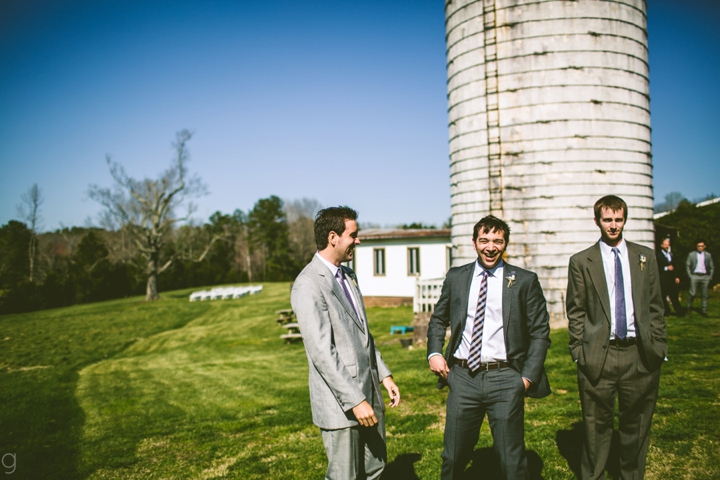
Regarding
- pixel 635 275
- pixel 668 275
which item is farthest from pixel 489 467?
pixel 668 275

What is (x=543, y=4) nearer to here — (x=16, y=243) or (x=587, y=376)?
(x=587, y=376)

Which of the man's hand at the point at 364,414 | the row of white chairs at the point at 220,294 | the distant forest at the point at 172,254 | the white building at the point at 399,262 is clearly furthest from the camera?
the row of white chairs at the point at 220,294

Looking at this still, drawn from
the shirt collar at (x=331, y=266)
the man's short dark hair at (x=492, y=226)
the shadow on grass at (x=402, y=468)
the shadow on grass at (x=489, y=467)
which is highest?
the man's short dark hair at (x=492, y=226)

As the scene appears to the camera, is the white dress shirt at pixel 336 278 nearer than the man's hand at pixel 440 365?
Yes

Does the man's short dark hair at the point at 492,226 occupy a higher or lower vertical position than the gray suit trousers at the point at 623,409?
higher

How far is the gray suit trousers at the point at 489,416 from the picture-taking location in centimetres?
317

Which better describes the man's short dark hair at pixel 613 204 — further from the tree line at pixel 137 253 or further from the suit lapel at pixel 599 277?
the tree line at pixel 137 253

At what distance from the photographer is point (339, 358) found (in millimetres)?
2900

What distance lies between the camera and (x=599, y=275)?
11.9 feet

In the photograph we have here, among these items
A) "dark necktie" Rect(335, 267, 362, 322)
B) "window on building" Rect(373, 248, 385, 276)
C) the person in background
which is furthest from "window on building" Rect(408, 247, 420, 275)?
"dark necktie" Rect(335, 267, 362, 322)

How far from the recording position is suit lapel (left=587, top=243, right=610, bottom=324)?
11.7ft

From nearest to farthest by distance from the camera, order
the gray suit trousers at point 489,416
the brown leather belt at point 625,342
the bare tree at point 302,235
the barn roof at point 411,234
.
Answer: the gray suit trousers at point 489,416, the brown leather belt at point 625,342, the barn roof at point 411,234, the bare tree at point 302,235

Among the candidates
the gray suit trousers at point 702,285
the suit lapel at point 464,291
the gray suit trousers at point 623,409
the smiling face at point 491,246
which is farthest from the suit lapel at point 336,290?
the gray suit trousers at point 702,285

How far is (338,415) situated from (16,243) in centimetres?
3687
